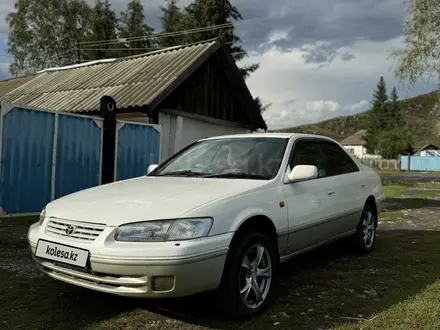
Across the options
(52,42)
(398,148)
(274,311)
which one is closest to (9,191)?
(274,311)

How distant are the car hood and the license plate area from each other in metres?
0.23

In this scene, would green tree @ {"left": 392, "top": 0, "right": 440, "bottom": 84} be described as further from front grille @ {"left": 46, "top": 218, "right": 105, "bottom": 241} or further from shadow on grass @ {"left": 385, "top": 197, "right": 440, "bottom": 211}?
front grille @ {"left": 46, "top": 218, "right": 105, "bottom": 241}

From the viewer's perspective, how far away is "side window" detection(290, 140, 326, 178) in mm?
4578

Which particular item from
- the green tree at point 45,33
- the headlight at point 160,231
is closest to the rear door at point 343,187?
the headlight at point 160,231

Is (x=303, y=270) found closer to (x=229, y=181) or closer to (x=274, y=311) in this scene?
(x=274, y=311)

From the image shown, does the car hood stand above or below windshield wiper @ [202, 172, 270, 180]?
below

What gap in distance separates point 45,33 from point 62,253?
34.1m

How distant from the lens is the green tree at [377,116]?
7825cm

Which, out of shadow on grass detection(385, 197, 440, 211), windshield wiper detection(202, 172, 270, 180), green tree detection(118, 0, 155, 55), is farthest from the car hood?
green tree detection(118, 0, 155, 55)

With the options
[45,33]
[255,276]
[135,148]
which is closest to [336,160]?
[255,276]

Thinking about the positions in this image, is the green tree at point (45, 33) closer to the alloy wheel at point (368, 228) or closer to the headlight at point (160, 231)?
the alloy wheel at point (368, 228)

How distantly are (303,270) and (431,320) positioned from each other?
179 centimetres

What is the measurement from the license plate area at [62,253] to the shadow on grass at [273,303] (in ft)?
1.73

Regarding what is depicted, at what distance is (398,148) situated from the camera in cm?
6125
